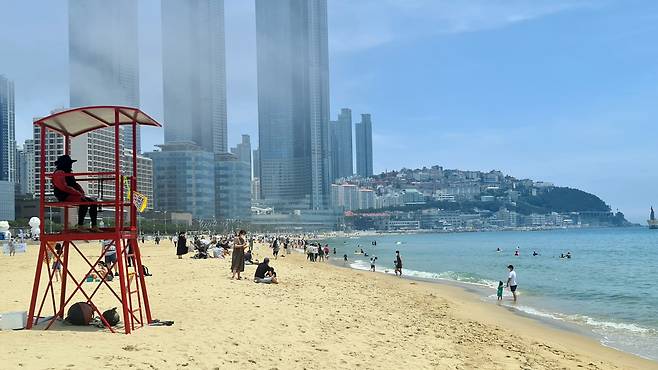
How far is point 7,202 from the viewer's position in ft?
361

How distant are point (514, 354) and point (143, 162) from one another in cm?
15287

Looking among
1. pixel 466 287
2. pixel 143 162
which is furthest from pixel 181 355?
pixel 143 162

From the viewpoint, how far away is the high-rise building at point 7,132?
17688 cm

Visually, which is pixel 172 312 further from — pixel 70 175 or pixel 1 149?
pixel 1 149

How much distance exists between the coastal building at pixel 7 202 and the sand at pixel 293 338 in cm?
10264

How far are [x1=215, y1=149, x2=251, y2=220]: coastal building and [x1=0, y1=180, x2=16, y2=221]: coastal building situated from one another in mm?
68006

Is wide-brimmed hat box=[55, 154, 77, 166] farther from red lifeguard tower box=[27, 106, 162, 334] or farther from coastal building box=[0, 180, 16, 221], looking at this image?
coastal building box=[0, 180, 16, 221]

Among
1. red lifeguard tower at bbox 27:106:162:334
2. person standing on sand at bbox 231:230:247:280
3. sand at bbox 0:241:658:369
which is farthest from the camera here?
person standing on sand at bbox 231:230:247:280

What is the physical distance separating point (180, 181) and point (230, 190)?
54.9ft

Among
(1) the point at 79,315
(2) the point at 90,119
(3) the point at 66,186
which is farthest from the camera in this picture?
(2) the point at 90,119

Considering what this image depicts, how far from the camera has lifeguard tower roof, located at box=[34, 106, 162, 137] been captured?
31.2 feet


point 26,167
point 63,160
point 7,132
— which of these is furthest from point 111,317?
point 7,132

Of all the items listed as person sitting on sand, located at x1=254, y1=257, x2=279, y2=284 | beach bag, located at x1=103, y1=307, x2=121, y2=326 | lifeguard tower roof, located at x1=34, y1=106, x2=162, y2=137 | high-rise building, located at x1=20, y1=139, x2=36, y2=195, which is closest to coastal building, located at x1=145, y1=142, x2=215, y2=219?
high-rise building, located at x1=20, y1=139, x2=36, y2=195

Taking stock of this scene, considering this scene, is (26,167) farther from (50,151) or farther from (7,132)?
(50,151)
